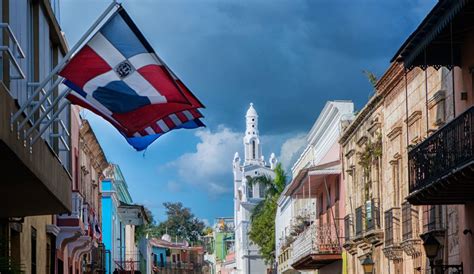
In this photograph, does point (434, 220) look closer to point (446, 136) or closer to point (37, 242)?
point (446, 136)

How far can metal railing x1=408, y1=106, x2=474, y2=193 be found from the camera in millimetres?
16812

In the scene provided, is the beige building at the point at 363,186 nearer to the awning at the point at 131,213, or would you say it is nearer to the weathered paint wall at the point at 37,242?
the weathered paint wall at the point at 37,242

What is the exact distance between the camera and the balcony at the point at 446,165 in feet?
55.1

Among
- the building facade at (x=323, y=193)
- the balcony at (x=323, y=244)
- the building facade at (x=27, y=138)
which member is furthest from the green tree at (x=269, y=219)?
the building facade at (x=27, y=138)

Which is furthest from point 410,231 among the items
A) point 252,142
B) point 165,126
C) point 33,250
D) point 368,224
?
Answer: point 252,142

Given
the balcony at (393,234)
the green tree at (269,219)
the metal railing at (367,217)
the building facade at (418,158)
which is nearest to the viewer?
the building facade at (418,158)

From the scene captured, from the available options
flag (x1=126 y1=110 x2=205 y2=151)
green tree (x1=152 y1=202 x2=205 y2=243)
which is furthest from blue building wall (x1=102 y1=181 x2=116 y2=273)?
green tree (x1=152 y1=202 x2=205 y2=243)

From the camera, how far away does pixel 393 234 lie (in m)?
27.5

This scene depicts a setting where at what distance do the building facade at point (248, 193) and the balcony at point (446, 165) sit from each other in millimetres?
72617

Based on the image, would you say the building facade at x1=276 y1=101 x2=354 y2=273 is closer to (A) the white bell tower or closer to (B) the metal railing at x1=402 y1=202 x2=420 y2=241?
(B) the metal railing at x1=402 y1=202 x2=420 y2=241

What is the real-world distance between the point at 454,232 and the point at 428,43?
164 inches

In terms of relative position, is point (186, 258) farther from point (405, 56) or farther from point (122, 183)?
point (405, 56)

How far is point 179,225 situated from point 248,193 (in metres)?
40.1

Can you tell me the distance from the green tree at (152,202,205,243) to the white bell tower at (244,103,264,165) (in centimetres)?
2652
